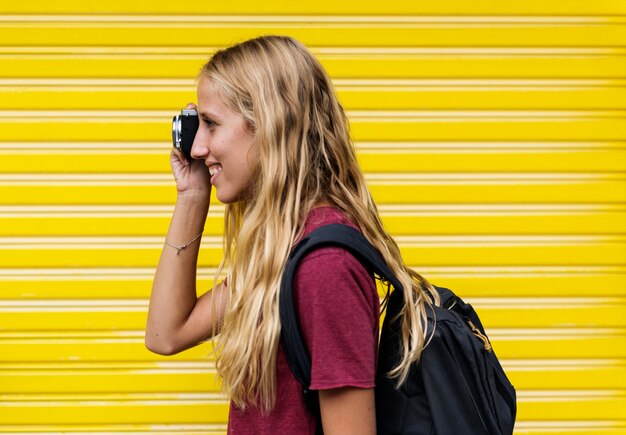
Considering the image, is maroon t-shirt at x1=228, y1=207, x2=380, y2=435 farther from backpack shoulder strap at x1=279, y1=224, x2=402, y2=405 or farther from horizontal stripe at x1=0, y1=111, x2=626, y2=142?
horizontal stripe at x1=0, y1=111, x2=626, y2=142

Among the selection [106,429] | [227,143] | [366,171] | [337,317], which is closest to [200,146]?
[227,143]

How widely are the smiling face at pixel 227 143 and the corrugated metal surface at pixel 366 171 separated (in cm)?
162

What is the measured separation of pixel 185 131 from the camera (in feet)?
8.36

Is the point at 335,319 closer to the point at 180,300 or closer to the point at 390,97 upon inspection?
the point at 180,300

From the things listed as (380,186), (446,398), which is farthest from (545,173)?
(446,398)

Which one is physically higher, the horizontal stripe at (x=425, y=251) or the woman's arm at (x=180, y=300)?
the woman's arm at (x=180, y=300)

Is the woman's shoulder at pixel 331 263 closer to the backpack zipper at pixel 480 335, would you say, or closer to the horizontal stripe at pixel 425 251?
the backpack zipper at pixel 480 335

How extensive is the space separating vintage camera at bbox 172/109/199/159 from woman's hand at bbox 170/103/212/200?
5 cm

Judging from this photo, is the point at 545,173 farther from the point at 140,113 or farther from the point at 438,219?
the point at 140,113

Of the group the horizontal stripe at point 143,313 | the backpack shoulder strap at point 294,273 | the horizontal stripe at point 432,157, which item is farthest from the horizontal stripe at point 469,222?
the backpack shoulder strap at point 294,273

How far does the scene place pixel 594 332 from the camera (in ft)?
12.7

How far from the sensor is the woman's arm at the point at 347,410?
72.1 inches
